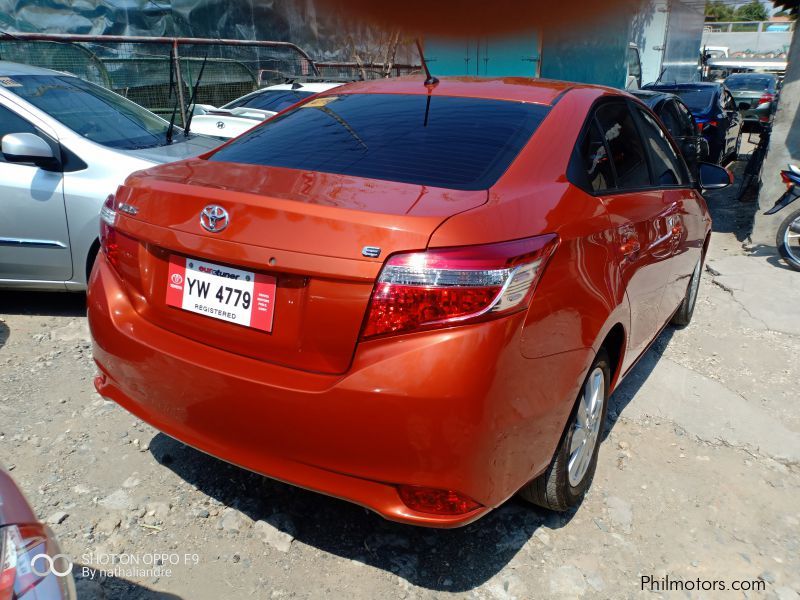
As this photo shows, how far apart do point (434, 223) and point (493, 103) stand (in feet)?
3.48

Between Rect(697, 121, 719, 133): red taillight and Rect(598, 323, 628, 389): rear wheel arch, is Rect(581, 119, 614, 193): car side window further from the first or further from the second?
Rect(697, 121, 719, 133): red taillight

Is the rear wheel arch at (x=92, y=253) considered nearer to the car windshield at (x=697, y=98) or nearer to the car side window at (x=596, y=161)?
the car side window at (x=596, y=161)

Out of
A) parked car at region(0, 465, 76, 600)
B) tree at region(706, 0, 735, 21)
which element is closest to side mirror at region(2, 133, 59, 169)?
parked car at region(0, 465, 76, 600)

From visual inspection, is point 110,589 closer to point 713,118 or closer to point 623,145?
point 623,145

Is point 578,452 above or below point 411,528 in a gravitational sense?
above

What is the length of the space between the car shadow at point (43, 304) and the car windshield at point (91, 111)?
45.1 inches

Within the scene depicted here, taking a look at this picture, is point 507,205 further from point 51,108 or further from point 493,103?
point 51,108

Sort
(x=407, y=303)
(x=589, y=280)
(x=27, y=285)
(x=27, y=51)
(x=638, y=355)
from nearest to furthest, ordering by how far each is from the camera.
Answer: (x=407, y=303) < (x=589, y=280) < (x=638, y=355) < (x=27, y=285) < (x=27, y=51)

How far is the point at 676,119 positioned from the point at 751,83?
15728 millimetres

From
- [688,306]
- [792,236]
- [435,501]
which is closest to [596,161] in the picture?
[435,501]

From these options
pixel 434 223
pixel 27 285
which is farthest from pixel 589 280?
pixel 27 285

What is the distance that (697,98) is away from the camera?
1063cm

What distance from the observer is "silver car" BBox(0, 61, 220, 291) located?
412 cm

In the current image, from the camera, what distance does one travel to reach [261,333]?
2.05 meters
